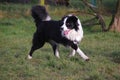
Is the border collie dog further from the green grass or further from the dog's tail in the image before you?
the green grass

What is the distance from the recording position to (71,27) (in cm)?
852

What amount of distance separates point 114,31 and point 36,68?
8.04m

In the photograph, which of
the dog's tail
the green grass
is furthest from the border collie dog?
the green grass

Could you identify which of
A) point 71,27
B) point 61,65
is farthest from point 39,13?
point 61,65

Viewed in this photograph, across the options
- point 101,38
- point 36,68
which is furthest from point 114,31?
point 36,68

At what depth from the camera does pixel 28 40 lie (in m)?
13.8

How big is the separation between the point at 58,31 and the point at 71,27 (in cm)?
48

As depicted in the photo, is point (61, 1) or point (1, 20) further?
point (61, 1)

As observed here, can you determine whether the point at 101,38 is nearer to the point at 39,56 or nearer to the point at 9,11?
the point at 39,56

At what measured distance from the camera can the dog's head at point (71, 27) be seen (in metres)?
8.52

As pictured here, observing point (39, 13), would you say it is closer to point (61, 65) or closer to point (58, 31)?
point (58, 31)

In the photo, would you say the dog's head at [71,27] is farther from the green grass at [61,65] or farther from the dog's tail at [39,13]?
the dog's tail at [39,13]

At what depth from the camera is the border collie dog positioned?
8.55 metres

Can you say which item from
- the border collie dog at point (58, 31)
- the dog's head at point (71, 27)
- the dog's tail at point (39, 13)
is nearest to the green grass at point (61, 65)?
the border collie dog at point (58, 31)
